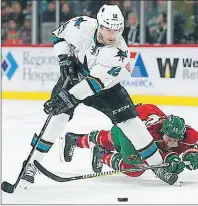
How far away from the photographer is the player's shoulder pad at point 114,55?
158 inches

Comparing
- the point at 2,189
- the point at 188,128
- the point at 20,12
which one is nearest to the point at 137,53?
the point at 20,12

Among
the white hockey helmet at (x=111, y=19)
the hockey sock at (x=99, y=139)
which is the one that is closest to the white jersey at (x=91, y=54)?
the white hockey helmet at (x=111, y=19)

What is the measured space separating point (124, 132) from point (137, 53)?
413 cm

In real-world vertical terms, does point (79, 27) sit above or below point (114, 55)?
above

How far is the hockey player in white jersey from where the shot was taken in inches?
159

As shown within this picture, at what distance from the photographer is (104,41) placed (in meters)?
4.10

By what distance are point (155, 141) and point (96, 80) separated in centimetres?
66

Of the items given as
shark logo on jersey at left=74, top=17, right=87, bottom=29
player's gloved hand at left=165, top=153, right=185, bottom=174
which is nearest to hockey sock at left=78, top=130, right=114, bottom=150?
player's gloved hand at left=165, top=153, right=185, bottom=174

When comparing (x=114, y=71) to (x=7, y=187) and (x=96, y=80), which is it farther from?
(x=7, y=187)

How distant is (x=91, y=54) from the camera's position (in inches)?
164

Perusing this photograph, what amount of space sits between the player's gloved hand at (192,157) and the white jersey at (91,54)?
0.61 meters

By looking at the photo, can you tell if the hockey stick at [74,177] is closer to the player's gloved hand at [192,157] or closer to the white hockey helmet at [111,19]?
the player's gloved hand at [192,157]

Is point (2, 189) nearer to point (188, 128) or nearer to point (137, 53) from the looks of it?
point (188, 128)

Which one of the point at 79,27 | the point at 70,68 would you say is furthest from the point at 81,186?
the point at 79,27
